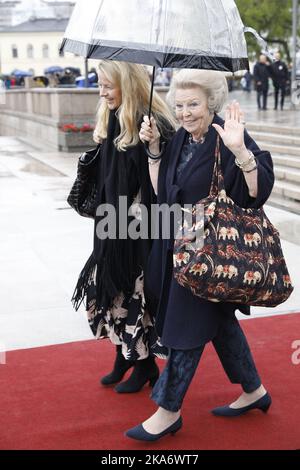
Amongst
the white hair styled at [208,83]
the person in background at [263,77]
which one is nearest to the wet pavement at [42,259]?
the white hair styled at [208,83]

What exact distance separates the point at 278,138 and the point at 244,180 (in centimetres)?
992

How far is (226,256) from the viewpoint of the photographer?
A: 288 cm

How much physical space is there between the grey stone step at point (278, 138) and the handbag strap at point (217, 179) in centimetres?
909

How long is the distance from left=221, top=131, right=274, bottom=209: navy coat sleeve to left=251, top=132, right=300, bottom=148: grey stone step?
9076 millimetres

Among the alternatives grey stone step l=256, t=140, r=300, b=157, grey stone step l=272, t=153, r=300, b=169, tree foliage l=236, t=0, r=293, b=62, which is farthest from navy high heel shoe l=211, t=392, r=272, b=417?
tree foliage l=236, t=0, r=293, b=62

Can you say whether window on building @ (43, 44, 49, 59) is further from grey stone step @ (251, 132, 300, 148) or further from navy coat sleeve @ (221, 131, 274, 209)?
navy coat sleeve @ (221, 131, 274, 209)

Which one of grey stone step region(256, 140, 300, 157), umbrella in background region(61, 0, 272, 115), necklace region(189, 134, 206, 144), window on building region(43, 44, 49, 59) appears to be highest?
umbrella in background region(61, 0, 272, 115)

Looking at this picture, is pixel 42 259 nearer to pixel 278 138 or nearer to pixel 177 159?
pixel 177 159

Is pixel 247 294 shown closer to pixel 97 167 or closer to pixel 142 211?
pixel 142 211

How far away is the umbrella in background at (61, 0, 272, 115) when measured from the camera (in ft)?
9.49

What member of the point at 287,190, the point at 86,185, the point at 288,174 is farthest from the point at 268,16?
the point at 86,185

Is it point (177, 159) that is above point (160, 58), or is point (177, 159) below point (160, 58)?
below

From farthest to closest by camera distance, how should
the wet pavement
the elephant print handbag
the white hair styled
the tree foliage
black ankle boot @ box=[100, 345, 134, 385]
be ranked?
the tree foliage → the wet pavement → black ankle boot @ box=[100, 345, 134, 385] → the white hair styled → the elephant print handbag

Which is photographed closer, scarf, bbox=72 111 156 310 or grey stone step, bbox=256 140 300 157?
scarf, bbox=72 111 156 310
